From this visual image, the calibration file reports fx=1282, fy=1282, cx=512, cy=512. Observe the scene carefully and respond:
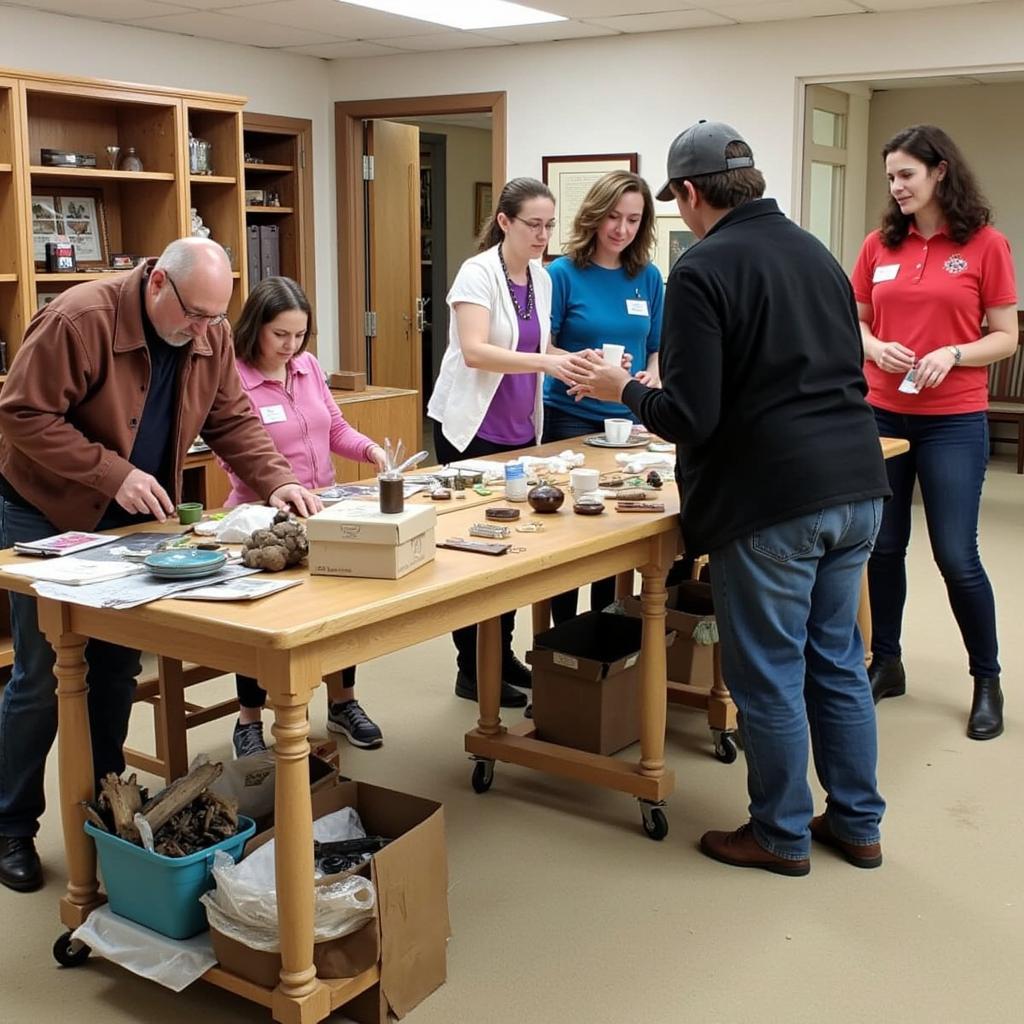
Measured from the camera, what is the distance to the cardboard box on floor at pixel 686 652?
3773mm

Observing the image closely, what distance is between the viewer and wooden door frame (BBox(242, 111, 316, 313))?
7.09 m

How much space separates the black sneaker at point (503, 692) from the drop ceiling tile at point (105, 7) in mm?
3341

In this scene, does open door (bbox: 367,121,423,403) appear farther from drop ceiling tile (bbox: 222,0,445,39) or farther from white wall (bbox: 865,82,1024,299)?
white wall (bbox: 865,82,1024,299)

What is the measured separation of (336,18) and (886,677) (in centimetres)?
394

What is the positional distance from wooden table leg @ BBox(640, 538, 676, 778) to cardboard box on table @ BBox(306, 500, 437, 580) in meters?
0.77

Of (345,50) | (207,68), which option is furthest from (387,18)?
(207,68)

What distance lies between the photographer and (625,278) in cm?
400

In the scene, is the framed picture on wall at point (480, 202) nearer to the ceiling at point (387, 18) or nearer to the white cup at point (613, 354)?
the ceiling at point (387, 18)

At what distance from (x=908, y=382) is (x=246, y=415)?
72.5 inches

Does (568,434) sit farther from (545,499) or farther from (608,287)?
(545,499)

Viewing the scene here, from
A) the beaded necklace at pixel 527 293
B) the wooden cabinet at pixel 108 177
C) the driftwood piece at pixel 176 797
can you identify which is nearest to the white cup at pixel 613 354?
the beaded necklace at pixel 527 293

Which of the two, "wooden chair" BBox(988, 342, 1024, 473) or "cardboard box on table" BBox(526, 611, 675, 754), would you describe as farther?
"wooden chair" BBox(988, 342, 1024, 473)

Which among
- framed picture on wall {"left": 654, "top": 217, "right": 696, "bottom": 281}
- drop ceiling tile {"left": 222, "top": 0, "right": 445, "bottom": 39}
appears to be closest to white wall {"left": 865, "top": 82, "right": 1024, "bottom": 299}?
framed picture on wall {"left": 654, "top": 217, "right": 696, "bottom": 281}

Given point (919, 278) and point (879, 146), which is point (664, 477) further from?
point (879, 146)
